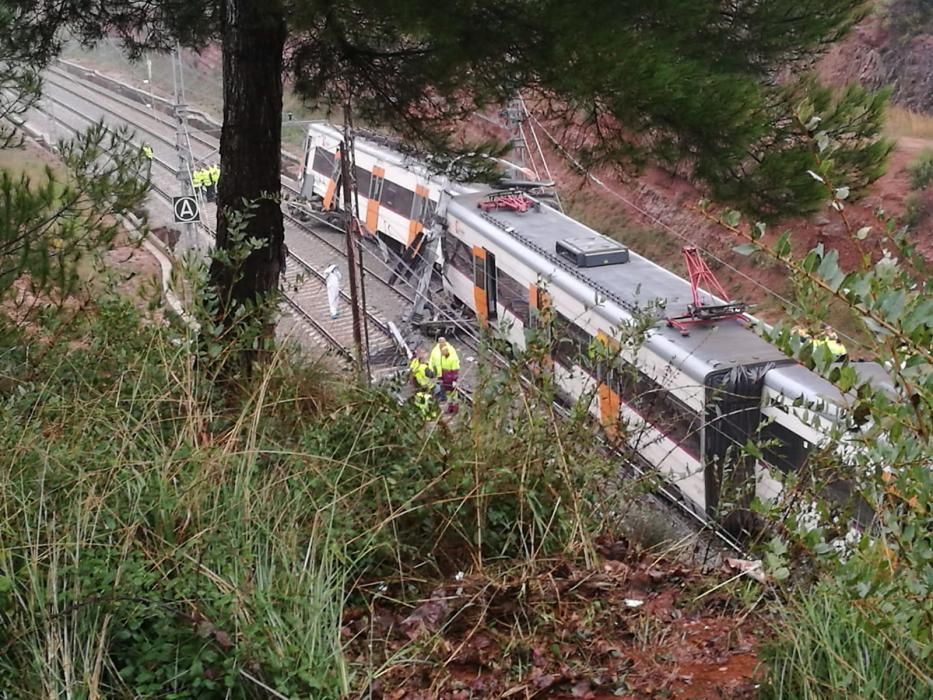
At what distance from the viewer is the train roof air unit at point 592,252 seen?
12008mm

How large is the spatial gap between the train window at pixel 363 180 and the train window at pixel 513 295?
269 inches

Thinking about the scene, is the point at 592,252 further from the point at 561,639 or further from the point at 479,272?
the point at 561,639

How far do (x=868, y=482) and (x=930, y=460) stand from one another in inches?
14.8

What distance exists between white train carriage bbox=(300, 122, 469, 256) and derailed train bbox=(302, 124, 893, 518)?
0.14 feet

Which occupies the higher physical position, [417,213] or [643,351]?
[643,351]

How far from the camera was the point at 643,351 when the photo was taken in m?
9.92

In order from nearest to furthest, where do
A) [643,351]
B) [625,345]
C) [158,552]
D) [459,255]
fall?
[158,552]
[625,345]
[643,351]
[459,255]

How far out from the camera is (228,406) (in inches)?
172

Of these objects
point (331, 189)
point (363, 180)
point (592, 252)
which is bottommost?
point (331, 189)

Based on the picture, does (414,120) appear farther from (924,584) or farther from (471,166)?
(924,584)

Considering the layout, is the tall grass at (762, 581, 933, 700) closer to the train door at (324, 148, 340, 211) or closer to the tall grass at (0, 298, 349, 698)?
the tall grass at (0, 298, 349, 698)

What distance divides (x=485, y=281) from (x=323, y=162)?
393 inches

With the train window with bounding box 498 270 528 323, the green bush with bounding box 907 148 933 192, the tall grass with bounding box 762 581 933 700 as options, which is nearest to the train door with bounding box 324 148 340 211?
the train window with bounding box 498 270 528 323

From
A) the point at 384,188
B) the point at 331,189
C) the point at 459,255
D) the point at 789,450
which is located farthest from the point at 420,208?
the point at 789,450
